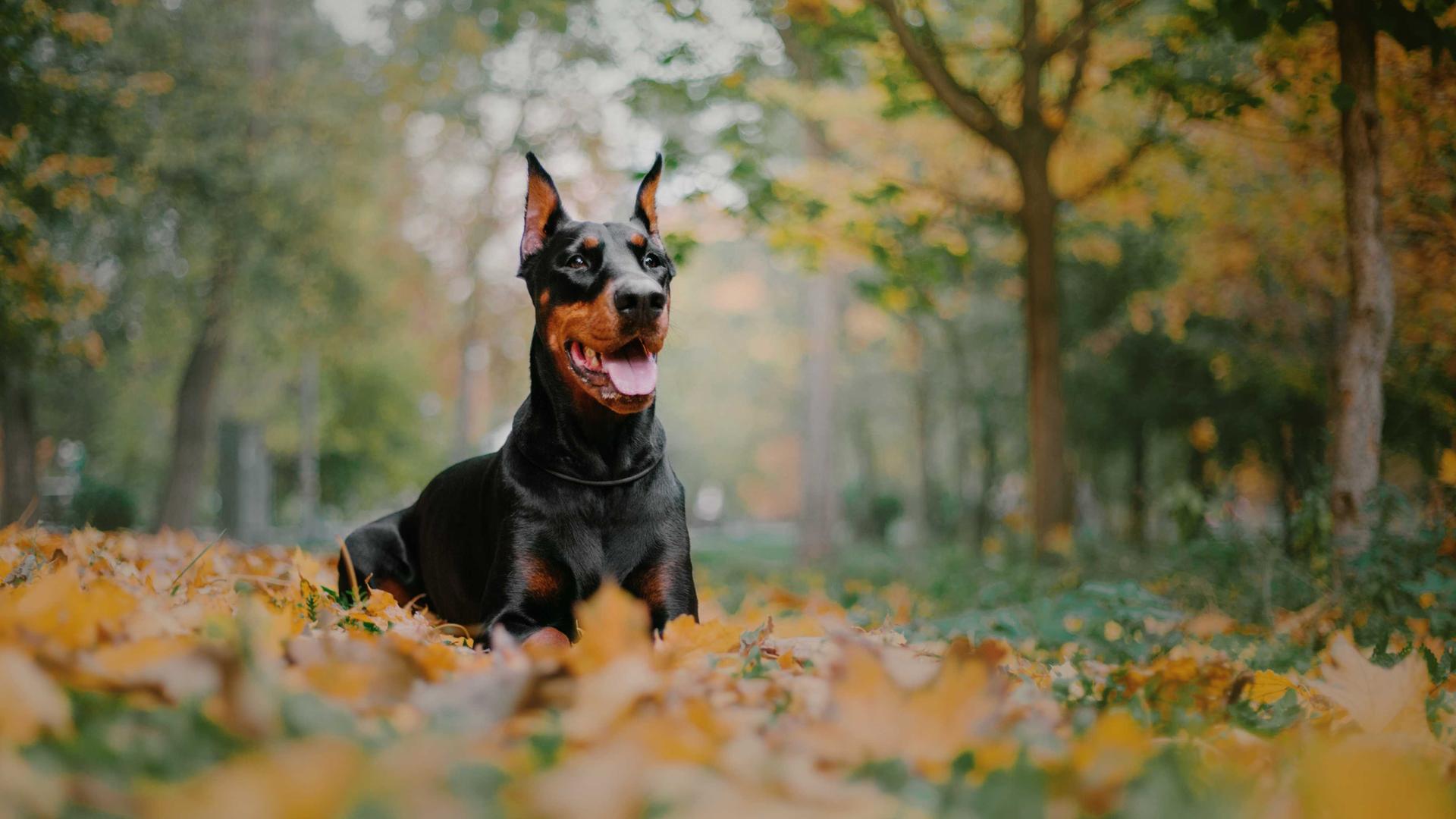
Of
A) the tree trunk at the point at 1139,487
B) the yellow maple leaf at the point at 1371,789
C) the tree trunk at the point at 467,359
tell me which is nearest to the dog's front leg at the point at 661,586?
the yellow maple leaf at the point at 1371,789

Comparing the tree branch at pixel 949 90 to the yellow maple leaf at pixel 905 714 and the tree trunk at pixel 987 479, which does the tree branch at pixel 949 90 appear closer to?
the yellow maple leaf at pixel 905 714

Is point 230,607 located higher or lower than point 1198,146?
lower

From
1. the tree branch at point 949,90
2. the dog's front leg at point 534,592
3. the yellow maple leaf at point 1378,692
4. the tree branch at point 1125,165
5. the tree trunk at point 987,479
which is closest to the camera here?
the yellow maple leaf at point 1378,692

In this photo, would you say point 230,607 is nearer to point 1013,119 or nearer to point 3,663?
point 3,663

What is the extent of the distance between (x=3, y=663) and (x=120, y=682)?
170mm

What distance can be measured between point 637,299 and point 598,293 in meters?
0.18

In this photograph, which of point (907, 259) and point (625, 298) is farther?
point (907, 259)

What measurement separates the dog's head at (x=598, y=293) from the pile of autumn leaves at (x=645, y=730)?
131cm

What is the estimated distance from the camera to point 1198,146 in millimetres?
11016

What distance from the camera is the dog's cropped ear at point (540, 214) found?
370 cm

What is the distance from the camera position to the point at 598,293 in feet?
10.9

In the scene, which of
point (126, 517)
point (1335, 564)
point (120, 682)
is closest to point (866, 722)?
point (120, 682)

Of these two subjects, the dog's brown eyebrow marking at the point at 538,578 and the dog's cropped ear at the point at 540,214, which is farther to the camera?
the dog's cropped ear at the point at 540,214

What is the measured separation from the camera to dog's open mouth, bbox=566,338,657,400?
323 centimetres
